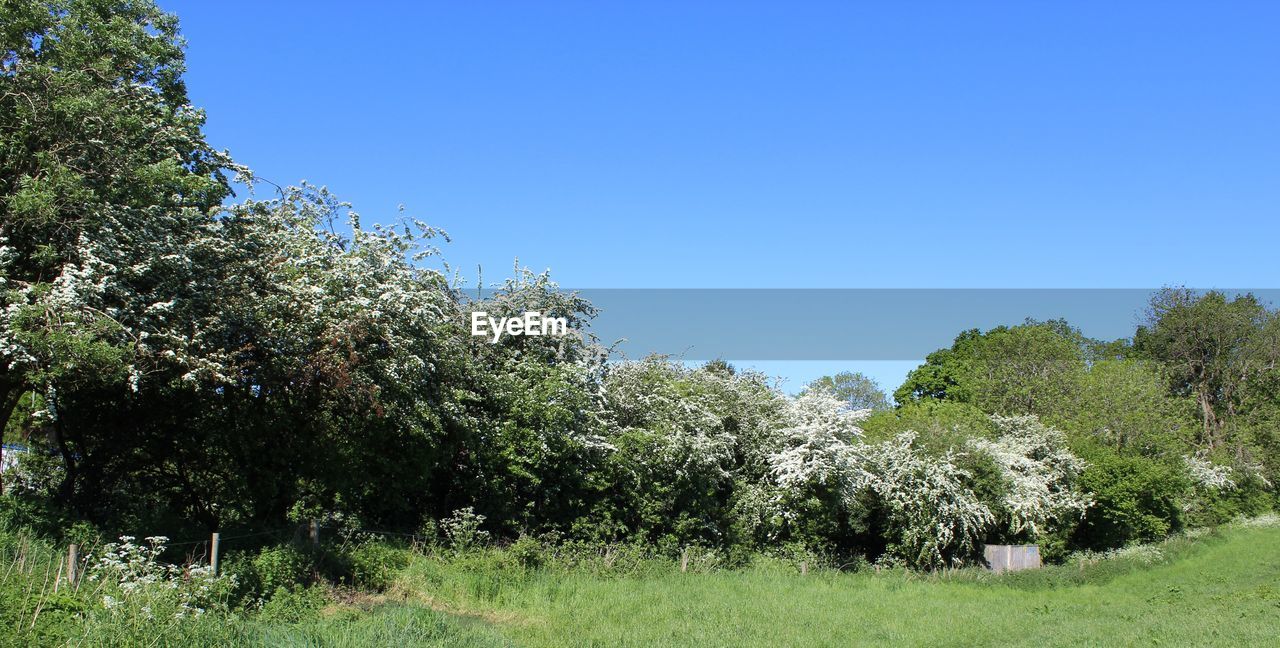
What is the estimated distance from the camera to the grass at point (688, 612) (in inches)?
376

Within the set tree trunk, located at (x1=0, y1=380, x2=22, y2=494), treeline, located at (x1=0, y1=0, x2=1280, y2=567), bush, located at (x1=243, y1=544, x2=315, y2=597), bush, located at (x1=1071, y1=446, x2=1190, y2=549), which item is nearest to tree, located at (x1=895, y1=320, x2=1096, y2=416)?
bush, located at (x1=1071, y1=446, x2=1190, y2=549)

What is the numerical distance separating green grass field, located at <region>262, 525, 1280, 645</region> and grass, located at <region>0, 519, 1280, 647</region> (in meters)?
0.04

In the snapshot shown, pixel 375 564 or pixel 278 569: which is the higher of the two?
pixel 278 569

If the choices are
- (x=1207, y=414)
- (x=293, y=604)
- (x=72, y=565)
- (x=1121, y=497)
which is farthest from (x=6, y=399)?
(x=1207, y=414)

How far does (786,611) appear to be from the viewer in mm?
16062

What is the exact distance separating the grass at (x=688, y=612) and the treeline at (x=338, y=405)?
8.16 feet

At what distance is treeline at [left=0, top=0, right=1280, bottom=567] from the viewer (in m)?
13.3

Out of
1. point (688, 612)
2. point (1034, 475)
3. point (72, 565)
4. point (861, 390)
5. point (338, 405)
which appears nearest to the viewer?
point (72, 565)

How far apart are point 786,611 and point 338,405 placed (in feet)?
30.6

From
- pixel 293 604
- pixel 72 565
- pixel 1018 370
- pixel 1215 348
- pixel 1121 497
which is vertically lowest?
pixel 293 604

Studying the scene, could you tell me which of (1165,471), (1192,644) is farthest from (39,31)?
(1165,471)

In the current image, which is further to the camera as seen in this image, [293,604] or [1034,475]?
[1034,475]

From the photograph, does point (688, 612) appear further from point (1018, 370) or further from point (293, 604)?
point (1018, 370)

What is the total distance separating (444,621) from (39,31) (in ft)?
37.2
